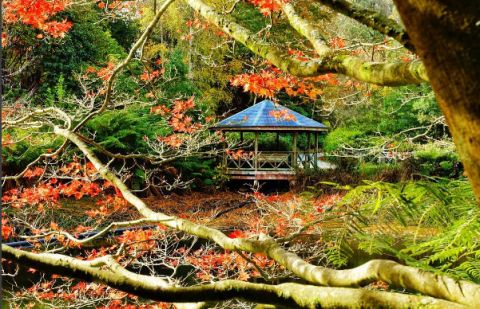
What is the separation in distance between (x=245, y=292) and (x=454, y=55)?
957mm

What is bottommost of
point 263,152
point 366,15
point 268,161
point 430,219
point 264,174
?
point 264,174

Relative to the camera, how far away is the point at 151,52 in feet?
61.8

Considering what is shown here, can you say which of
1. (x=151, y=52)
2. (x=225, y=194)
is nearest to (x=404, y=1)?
(x=225, y=194)

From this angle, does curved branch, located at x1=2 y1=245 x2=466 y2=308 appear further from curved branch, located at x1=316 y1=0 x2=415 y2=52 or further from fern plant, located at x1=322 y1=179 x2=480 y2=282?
curved branch, located at x1=316 y1=0 x2=415 y2=52

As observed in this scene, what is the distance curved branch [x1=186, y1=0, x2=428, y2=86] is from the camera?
4.57ft

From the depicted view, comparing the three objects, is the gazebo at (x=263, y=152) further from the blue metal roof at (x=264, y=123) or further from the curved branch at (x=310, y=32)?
the curved branch at (x=310, y=32)

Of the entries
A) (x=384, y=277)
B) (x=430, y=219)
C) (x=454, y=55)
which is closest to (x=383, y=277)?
(x=384, y=277)

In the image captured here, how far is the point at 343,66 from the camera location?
1729 millimetres

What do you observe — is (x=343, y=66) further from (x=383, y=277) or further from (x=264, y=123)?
(x=264, y=123)

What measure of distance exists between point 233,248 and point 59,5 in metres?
4.08

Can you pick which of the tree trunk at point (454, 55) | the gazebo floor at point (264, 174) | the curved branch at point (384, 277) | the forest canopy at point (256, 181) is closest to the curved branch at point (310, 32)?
the forest canopy at point (256, 181)

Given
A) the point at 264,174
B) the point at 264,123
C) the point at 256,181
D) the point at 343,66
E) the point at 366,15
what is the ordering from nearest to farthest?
the point at 366,15, the point at 343,66, the point at 256,181, the point at 264,123, the point at 264,174

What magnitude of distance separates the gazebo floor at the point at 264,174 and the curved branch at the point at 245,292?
14235 mm

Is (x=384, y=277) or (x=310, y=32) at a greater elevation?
(x=310, y=32)
